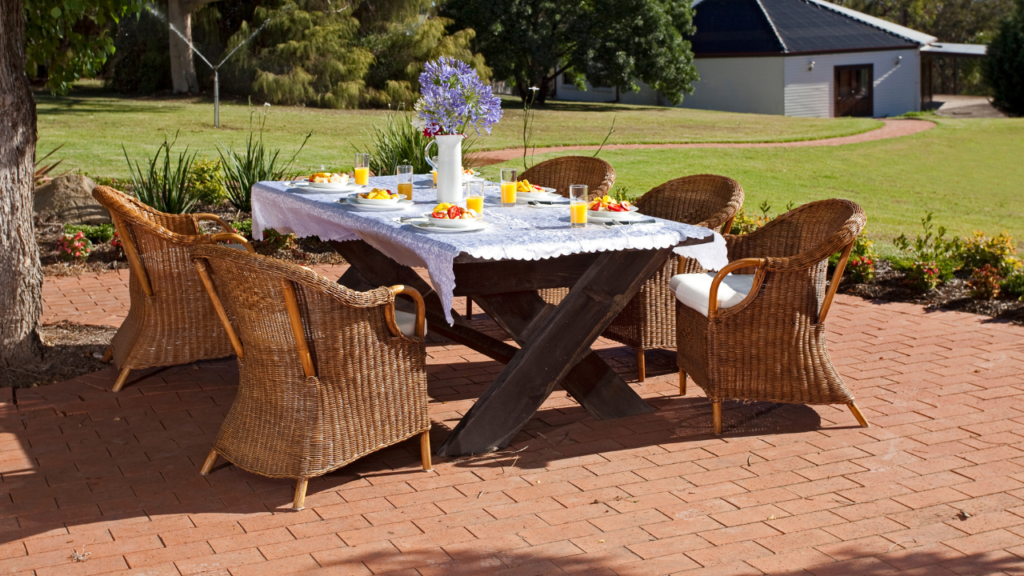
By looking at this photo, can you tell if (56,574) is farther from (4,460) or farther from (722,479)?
(722,479)

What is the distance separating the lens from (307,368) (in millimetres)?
3523

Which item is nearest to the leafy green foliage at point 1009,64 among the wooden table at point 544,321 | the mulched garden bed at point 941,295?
the mulched garden bed at point 941,295

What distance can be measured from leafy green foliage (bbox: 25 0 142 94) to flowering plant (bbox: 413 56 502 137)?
6.84 ft

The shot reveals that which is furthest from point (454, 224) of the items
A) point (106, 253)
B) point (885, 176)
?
point (885, 176)

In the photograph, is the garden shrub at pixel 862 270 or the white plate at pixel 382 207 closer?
the white plate at pixel 382 207

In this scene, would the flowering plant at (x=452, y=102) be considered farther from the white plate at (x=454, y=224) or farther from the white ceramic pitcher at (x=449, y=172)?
the white plate at (x=454, y=224)

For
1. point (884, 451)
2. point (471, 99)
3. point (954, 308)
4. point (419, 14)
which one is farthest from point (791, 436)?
point (419, 14)

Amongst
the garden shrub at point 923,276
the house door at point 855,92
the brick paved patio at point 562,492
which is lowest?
the brick paved patio at point 562,492

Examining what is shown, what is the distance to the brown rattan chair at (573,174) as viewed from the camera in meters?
6.06

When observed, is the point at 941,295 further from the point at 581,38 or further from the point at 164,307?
the point at 581,38

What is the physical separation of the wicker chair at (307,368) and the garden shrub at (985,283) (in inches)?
169

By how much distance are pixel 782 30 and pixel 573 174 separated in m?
29.1

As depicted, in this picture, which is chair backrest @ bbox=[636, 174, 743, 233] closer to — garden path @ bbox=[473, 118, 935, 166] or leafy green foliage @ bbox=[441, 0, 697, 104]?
garden path @ bbox=[473, 118, 935, 166]

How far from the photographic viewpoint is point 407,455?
13.4ft
